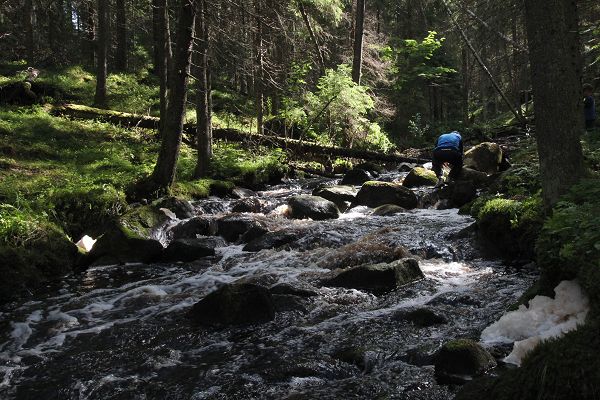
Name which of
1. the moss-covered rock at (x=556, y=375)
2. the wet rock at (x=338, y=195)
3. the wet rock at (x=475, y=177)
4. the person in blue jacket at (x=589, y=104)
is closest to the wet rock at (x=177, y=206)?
the wet rock at (x=338, y=195)

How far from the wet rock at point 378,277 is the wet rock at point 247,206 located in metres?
5.88

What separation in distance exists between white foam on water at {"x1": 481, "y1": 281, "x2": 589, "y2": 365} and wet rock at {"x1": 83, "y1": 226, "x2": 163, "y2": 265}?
6422mm

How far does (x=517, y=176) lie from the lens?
9586mm

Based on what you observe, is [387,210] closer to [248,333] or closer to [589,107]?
[589,107]

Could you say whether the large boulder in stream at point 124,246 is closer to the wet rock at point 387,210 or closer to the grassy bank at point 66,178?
the grassy bank at point 66,178

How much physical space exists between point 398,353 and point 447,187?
342 inches

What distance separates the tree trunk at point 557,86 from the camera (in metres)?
5.52

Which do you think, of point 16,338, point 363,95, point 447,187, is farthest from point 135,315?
point 363,95

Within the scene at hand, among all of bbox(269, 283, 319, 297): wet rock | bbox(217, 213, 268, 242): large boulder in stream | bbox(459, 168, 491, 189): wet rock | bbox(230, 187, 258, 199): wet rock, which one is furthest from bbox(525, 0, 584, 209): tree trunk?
bbox(230, 187, 258, 199): wet rock

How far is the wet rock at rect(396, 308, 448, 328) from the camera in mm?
5624

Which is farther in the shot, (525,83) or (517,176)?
(525,83)

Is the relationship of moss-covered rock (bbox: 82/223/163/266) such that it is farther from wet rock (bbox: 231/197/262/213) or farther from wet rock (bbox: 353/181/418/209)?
wet rock (bbox: 353/181/418/209)

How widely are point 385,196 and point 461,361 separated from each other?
8.66 meters

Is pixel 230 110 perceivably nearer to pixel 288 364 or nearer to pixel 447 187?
pixel 447 187
